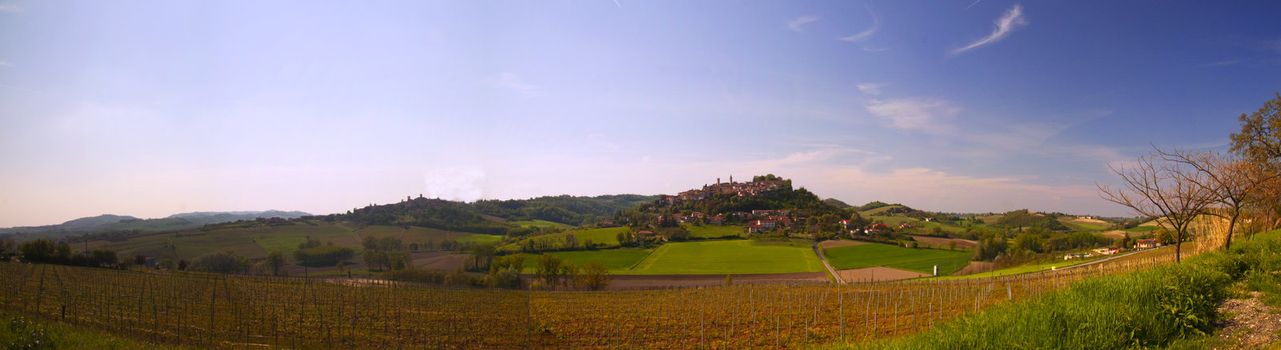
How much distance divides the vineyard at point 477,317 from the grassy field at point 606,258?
24375 mm

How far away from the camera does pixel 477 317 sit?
26.5m

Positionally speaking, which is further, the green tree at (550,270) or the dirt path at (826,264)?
the green tree at (550,270)

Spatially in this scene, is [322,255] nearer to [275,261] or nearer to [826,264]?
[275,261]

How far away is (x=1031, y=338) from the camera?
5402 mm

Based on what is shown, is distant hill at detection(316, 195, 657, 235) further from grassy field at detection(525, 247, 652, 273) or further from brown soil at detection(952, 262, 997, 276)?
brown soil at detection(952, 262, 997, 276)

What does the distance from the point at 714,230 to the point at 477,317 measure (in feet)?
255

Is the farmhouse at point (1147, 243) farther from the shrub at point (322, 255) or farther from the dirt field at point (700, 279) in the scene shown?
the shrub at point (322, 255)

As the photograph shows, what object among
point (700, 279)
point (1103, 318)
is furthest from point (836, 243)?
point (1103, 318)

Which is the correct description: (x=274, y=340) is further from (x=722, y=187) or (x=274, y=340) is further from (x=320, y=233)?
(x=722, y=187)

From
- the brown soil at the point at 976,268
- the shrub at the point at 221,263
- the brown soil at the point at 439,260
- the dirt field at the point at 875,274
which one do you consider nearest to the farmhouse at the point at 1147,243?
the brown soil at the point at 976,268

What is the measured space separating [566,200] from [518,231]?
70175 millimetres

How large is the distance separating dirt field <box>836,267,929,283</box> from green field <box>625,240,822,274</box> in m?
4.29

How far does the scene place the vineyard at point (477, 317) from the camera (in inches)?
730

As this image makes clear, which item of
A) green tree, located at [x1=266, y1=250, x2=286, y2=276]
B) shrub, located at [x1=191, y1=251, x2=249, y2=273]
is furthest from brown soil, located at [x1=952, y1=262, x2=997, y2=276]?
shrub, located at [x1=191, y1=251, x2=249, y2=273]
